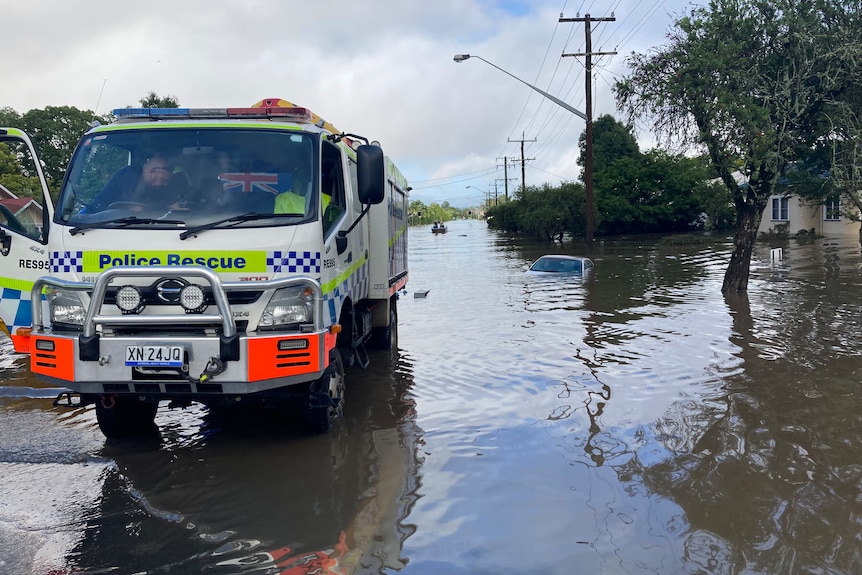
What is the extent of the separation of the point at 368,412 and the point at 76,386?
3135 mm

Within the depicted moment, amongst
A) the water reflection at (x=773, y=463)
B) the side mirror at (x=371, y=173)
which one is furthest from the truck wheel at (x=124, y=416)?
the water reflection at (x=773, y=463)

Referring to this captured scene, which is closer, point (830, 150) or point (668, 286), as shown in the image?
point (830, 150)

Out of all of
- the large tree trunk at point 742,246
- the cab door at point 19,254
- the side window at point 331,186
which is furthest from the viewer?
the large tree trunk at point 742,246

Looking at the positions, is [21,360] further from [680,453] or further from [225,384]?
[680,453]

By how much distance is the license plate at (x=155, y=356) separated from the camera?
4988 millimetres

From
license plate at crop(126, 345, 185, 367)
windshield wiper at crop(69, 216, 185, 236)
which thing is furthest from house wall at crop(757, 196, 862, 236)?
license plate at crop(126, 345, 185, 367)

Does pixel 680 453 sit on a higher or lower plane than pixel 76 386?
lower

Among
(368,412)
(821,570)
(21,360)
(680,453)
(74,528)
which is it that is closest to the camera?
(821,570)

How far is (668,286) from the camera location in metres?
19.8

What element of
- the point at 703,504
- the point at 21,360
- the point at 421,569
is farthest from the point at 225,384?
the point at 21,360

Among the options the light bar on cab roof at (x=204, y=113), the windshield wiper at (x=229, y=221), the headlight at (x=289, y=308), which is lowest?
the headlight at (x=289, y=308)

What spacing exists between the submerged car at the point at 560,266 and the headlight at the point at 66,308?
19162mm

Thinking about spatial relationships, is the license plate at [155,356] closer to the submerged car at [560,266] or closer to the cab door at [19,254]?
the cab door at [19,254]

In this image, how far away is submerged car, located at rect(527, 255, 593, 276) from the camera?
76.8ft
